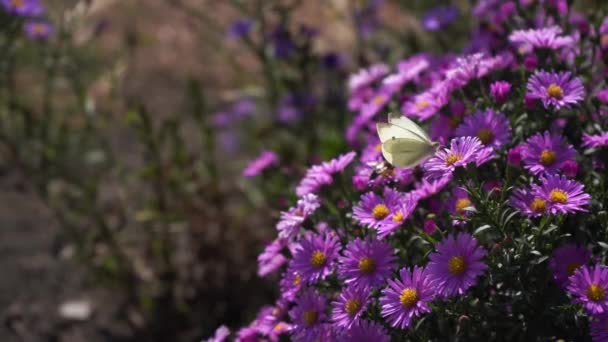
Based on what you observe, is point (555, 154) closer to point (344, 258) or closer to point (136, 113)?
point (344, 258)

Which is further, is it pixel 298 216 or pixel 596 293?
pixel 298 216

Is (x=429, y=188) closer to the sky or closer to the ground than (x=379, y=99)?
closer to the ground

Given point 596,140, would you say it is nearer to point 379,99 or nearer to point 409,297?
point 409,297

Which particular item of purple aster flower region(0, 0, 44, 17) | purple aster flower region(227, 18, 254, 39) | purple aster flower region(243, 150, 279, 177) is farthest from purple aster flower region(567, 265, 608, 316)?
purple aster flower region(227, 18, 254, 39)

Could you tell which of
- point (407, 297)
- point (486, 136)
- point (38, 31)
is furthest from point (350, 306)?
point (38, 31)

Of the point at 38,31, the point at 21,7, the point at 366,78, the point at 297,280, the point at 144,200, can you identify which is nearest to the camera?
the point at 297,280

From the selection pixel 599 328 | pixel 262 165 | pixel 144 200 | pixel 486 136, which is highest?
pixel 144 200
